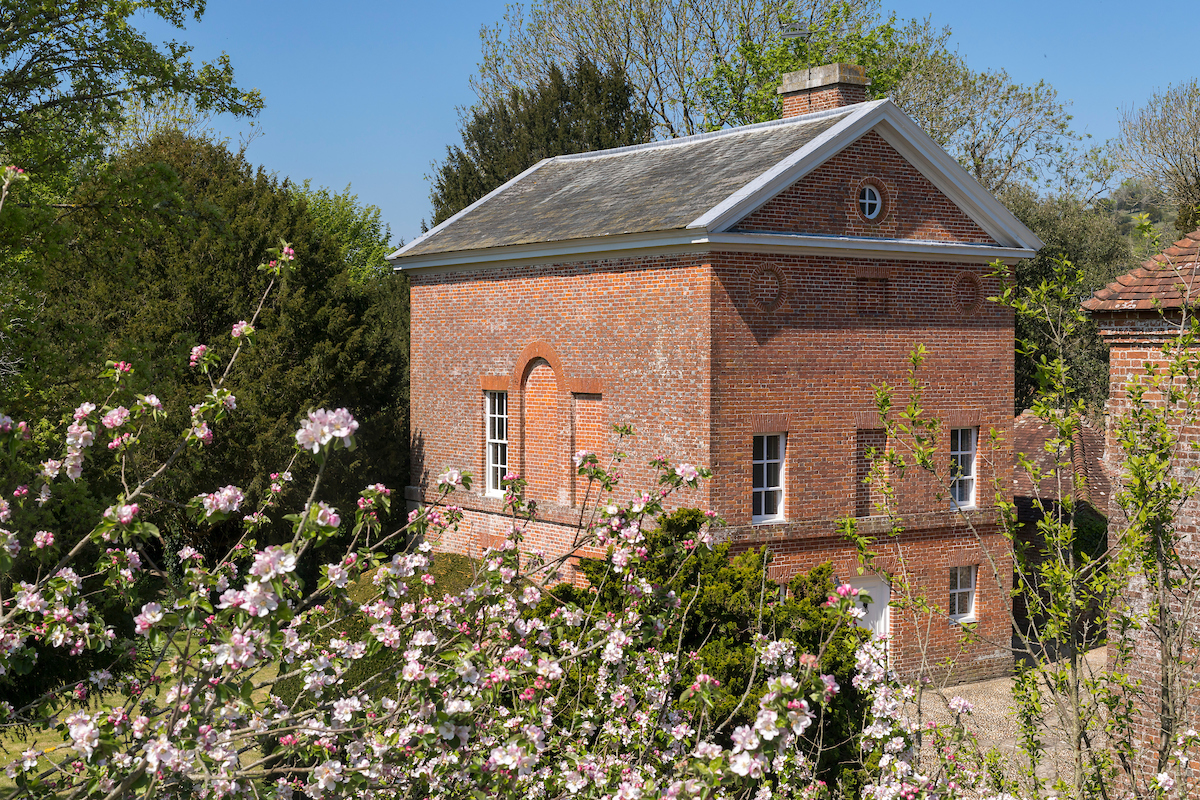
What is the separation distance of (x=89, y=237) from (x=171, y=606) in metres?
18.0

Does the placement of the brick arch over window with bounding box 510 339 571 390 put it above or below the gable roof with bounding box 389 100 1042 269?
below

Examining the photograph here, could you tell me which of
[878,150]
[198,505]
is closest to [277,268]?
[198,505]

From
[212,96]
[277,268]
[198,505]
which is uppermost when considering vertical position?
[212,96]

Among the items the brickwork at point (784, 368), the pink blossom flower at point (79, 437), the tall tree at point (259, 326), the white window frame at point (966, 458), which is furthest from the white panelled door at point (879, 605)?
the pink blossom flower at point (79, 437)

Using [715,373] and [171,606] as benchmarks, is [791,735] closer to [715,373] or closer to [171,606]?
[171,606]

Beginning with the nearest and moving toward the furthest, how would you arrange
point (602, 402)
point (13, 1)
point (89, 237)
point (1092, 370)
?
point (13, 1), point (602, 402), point (89, 237), point (1092, 370)

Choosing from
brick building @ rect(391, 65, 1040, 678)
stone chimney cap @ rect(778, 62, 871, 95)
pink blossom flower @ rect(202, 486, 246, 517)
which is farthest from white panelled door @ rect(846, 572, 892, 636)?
pink blossom flower @ rect(202, 486, 246, 517)

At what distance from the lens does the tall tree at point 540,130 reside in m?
36.0

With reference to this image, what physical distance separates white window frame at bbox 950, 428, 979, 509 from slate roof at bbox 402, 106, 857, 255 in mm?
5983

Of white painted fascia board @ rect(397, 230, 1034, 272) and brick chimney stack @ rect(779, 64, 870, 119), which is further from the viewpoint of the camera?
brick chimney stack @ rect(779, 64, 870, 119)

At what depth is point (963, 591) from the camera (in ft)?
63.8

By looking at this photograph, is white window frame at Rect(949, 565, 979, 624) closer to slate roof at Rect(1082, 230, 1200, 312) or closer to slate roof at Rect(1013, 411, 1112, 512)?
slate roof at Rect(1013, 411, 1112, 512)

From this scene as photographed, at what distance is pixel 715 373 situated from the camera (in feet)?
54.0

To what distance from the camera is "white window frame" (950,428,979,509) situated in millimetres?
19297
